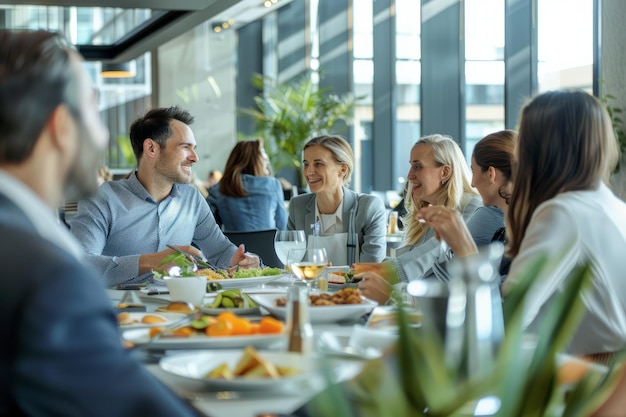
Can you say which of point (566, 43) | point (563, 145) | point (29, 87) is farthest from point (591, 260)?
point (566, 43)

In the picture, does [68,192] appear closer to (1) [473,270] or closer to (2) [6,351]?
(2) [6,351]

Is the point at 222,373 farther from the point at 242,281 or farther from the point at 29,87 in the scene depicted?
the point at 242,281

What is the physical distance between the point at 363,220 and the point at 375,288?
1.71m

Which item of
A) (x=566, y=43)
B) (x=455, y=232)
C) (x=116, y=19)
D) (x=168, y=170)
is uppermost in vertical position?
(x=116, y=19)

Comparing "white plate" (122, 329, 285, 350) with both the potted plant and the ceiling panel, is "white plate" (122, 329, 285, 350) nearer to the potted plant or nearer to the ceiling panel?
the ceiling panel

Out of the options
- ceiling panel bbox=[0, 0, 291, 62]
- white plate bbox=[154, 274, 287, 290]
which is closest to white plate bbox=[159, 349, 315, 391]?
white plate bbox=[154, 274, 287, 290]

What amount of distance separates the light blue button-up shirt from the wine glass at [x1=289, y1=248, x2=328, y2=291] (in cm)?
92

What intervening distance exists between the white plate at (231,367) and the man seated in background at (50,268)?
0.30 meters

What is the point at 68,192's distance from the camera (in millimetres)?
1167

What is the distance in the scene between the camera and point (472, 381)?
811 mm

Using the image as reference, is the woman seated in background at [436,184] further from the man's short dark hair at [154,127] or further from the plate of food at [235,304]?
the plate of food at [235,304]

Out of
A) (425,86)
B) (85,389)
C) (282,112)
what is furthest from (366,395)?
(282,112)

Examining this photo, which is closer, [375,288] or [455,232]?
[455,232]

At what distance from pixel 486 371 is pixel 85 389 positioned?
1.37 feet
